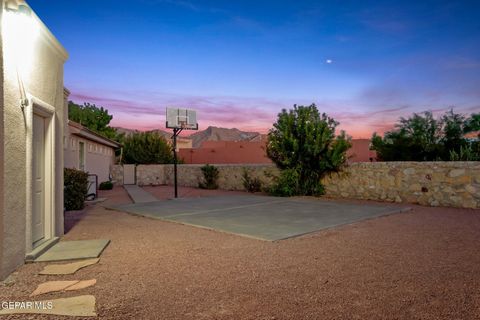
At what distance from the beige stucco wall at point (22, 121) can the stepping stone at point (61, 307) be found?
3.38ft

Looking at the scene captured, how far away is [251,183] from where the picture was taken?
17.0m

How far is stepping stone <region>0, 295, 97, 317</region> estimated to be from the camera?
314 centimetres

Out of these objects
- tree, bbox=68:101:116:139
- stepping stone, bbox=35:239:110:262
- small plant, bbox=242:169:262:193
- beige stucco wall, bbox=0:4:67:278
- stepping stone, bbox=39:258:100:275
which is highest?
tree, bbox=68:101:116:139

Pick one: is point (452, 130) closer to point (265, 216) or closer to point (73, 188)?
point (265, 216)

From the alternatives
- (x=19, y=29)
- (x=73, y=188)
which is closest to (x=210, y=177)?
(x=73, y=188)

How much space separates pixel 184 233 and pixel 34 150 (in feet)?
9.68

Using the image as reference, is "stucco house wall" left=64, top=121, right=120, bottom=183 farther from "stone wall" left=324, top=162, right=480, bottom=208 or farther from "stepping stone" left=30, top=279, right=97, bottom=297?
"stone wall" left=324, top=162, right=480, bottom=208

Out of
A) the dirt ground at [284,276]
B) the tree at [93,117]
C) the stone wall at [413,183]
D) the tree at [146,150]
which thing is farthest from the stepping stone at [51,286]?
Answer: the tree at [93,117]

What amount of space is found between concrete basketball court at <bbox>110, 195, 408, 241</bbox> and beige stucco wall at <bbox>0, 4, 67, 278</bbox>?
3.30m

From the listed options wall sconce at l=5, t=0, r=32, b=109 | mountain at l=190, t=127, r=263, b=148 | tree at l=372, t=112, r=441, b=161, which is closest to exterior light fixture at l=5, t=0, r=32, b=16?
wall sconce at l=5, t=0, r=32, b=109

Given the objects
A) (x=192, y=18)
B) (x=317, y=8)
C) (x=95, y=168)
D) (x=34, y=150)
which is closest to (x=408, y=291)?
(x=34, y=150)

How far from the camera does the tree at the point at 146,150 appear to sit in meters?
27.8

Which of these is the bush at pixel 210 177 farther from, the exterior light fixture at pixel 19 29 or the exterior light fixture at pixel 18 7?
the exterior light fixture at pixel 18 7

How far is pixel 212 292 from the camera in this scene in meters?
3.62
